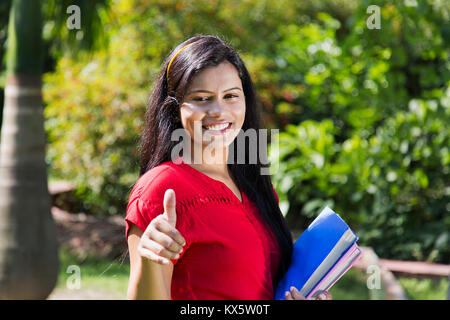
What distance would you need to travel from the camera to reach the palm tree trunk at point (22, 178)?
17.4ft

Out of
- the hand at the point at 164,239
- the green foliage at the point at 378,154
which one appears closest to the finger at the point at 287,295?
the hand at the point at 164,239

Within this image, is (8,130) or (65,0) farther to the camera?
(65,0)

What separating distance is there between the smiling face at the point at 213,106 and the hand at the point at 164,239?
16.8 inches

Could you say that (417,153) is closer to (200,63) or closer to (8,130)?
(8,130)

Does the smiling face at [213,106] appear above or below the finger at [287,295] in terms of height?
above

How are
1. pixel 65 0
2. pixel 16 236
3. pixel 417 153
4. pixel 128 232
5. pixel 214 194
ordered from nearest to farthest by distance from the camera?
pixel 128 232 → pixel 214 194 → pixel 16 236 → pixel 65 0 → pixel 417 153

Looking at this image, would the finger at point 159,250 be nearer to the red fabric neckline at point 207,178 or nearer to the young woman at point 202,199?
the young woman at point 202,199

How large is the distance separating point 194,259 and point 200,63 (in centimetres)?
56

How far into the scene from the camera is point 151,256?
129cm

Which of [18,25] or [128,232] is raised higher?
[18,25]

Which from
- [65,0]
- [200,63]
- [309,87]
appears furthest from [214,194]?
[309,87]

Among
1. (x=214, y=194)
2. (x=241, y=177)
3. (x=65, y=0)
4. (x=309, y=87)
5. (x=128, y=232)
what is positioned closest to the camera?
(x=128, y=232)

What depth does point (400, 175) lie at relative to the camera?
648cm

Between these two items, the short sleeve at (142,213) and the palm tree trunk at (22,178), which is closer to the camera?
the short sleeve at (142,213)
